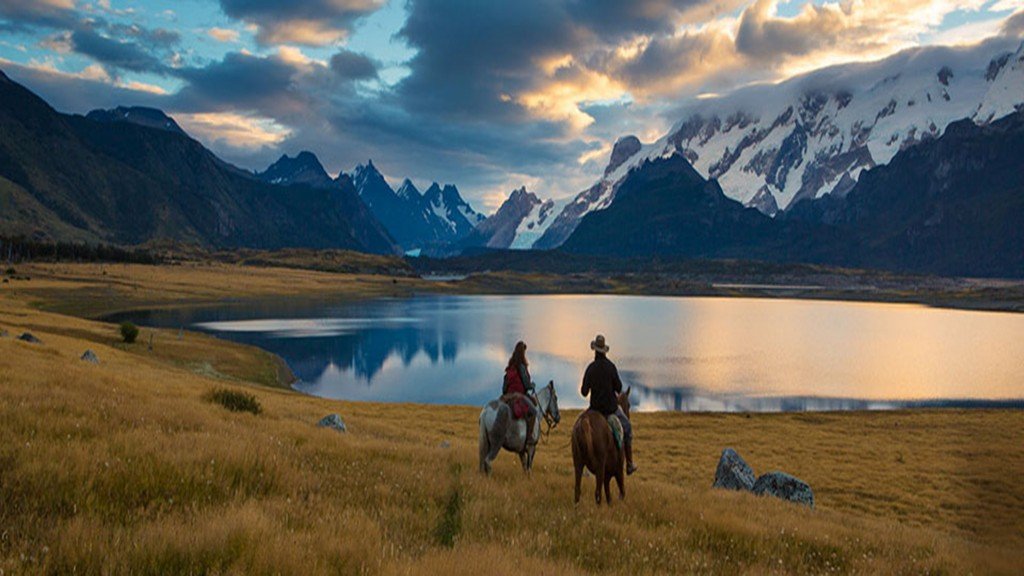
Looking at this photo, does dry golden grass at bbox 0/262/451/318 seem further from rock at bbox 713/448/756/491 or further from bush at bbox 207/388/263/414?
rock at bbox 713/448/756/491

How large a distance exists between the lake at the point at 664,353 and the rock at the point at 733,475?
114 feet

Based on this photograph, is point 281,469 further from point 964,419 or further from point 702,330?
point 702,330

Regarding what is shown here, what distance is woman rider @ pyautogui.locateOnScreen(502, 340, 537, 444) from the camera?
15227 mm

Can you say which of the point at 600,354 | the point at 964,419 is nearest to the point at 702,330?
the point at 964,419

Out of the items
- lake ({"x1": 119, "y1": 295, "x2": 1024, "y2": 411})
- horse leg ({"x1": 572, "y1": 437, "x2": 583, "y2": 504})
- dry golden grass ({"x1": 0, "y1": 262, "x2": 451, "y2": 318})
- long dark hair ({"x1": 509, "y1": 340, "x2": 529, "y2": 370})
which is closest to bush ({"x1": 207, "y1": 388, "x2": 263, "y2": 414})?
long dark hair ({"x1": 509, "y1": 340, "x2": 529, "y2": 370})

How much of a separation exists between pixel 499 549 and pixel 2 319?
71.6 meters

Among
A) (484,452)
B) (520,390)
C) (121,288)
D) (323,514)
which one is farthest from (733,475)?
(121,288)

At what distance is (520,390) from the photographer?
15781mm

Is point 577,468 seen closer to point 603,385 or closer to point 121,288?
point 603,385

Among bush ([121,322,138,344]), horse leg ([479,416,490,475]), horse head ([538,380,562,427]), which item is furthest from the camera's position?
bush ([121,322,138,344])

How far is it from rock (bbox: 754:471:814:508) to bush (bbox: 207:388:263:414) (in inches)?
701

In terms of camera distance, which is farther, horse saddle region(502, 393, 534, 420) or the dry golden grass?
the dry golden grass

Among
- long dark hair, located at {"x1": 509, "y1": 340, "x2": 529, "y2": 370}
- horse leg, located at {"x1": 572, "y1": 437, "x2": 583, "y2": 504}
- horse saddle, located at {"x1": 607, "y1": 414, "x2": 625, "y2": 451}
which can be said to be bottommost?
horse leg, located at {"x1": 572, "y1": 437, "x2": 583, "y2": 504}

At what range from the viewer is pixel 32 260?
637 ft
